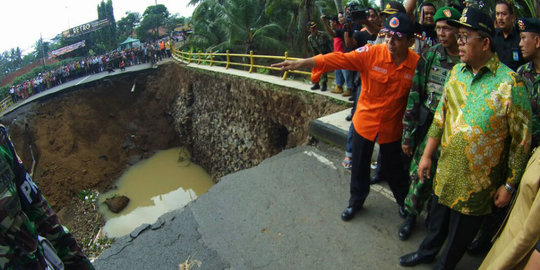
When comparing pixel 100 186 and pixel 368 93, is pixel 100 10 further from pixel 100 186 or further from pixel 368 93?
pixel 368 93

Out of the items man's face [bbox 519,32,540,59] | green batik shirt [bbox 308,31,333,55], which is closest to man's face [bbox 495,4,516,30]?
man's face [bbox 519,32,540,59]

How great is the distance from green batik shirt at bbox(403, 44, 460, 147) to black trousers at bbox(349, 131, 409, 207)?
12.4 inches

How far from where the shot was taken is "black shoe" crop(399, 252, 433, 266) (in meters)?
2.24

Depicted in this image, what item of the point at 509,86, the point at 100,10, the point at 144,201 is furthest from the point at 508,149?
the point at 100,10

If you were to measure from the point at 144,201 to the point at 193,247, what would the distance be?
9.79 meters

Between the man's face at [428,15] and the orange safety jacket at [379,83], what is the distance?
713 mm

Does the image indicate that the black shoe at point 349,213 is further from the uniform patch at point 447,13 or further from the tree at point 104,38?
the tree at point 104,38

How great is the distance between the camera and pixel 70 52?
117ft

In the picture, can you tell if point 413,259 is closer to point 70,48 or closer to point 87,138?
point 87,138

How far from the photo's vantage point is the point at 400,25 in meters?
2.22

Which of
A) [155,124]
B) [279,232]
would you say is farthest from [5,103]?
[279,232]

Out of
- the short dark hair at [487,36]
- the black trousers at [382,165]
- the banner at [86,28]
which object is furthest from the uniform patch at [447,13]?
the banner at [86,28]

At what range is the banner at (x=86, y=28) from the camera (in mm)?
35656

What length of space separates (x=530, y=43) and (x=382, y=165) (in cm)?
138
